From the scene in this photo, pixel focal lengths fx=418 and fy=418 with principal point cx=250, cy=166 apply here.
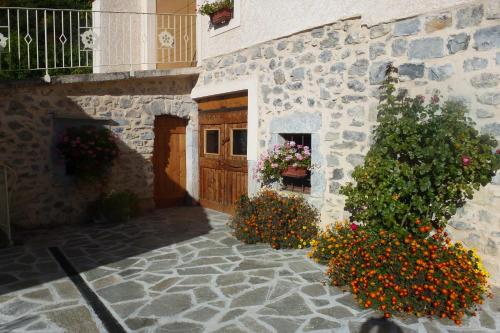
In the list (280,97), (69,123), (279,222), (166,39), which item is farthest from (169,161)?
(279,222)

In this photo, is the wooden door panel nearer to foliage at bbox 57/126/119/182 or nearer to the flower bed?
foliage at bbox 57/126/119/182

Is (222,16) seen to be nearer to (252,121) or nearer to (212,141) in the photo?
(252,121)

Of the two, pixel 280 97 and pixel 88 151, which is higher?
pixel 280 97

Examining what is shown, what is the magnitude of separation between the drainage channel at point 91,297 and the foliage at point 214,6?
454 centimetres

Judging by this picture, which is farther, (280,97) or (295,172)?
(280,97)

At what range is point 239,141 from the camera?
23.7 feet

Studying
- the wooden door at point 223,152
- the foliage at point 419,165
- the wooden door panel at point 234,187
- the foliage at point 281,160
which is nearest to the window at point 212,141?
the wooden door at point 223,152

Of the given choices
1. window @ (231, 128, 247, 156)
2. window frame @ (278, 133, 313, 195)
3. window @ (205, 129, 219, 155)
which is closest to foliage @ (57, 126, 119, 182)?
window @ (205, 129, 219, 155)

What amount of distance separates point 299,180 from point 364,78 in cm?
184

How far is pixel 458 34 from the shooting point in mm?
4074

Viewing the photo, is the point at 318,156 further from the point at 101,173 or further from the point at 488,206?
the point at 101,173

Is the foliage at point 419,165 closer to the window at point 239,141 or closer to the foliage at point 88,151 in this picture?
the window at point 239,141

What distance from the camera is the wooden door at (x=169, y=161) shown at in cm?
815

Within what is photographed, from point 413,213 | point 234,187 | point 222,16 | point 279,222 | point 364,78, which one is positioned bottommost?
point 279,222
